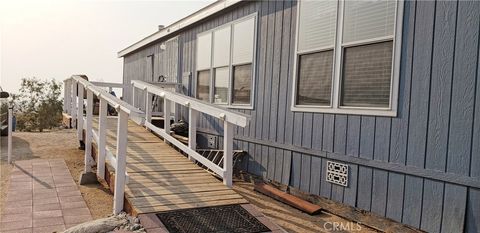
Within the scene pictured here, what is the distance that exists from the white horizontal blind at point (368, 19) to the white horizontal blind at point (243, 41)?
1.90 metres

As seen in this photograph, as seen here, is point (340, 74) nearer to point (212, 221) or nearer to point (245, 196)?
point (245, 196)

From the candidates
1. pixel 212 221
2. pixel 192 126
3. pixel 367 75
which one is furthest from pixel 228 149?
pixel 367 75

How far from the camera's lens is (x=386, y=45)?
11.7 feet

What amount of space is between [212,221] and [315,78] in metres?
2.25

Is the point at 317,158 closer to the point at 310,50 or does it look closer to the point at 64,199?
the point at 310,50

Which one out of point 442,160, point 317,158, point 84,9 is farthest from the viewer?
point 84,9

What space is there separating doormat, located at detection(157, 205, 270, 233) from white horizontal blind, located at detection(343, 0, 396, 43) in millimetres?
2157

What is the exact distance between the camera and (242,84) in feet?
19.3

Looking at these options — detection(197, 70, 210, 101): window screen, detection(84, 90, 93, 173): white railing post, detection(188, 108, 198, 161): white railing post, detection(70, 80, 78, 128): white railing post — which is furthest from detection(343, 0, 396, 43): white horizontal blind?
detection(70, 80, 78, 128): white railing post

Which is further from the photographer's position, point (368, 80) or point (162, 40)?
point (162, 40)

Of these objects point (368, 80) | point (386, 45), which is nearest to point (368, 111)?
point (368, 80)

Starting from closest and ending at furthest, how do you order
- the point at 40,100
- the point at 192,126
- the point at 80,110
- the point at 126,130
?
the point at 126,130 → the point at 192,126 → the point at 80,110 → the point at 40,100

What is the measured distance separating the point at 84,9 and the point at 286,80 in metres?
6.64

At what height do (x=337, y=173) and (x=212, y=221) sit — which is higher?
(x=337, y=173)
